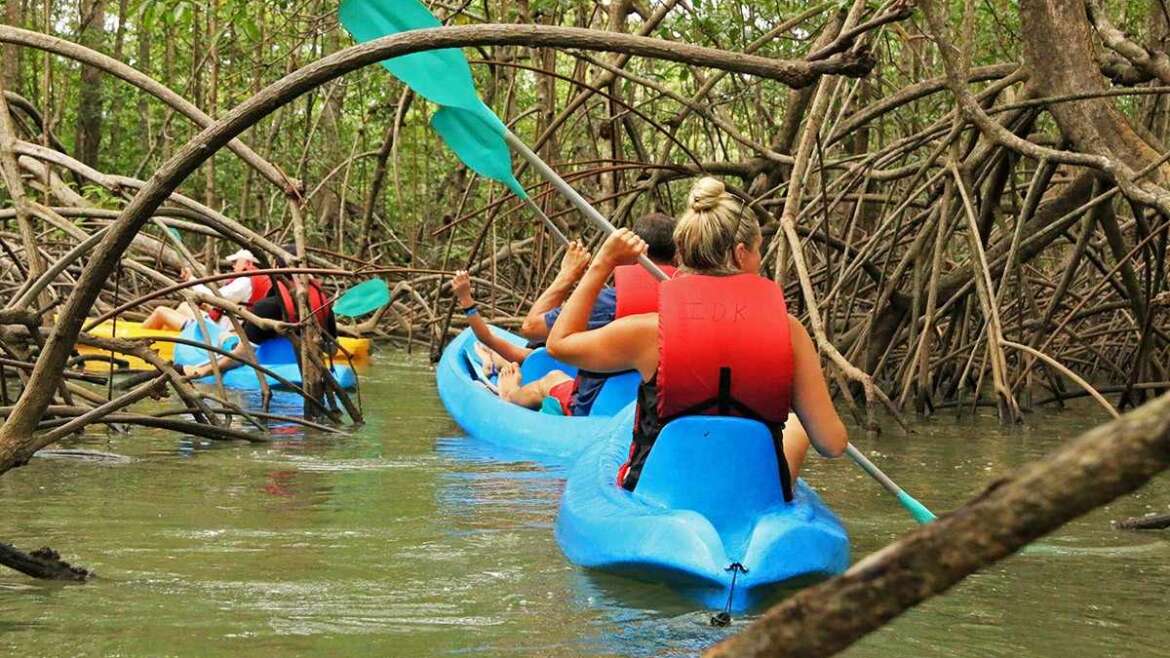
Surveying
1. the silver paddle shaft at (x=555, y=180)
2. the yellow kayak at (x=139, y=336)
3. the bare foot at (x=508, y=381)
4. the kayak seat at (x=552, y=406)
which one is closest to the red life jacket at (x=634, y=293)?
the silver paddle shaft at (x=555, y=180)

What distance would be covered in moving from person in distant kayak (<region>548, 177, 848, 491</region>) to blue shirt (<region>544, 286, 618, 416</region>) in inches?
89.6

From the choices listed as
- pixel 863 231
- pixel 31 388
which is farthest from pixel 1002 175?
pixel 31 388

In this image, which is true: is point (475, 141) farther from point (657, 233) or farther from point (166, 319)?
point (166, 319)

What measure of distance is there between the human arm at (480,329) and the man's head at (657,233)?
1438 mm

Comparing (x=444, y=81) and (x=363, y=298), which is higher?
(x=444, y=81)

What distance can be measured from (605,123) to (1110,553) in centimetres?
560

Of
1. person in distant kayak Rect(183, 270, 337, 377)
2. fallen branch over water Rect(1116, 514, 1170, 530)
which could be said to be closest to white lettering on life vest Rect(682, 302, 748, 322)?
fallen branch over water Rect(1116, 514, 1170, 530)

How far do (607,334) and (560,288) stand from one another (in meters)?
1.65

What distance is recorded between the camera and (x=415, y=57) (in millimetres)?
3332

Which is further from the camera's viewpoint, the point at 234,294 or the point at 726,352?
the point at 234,294

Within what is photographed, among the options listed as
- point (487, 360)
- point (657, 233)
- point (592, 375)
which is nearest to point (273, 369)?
point (487, 360)

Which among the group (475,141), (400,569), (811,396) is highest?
(475,141)

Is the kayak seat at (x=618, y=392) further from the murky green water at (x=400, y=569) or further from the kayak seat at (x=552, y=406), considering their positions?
the kayak seat at (x=552, y=406)

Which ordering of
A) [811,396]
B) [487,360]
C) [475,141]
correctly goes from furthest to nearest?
[487,360]
[475,141]
[811,396]
